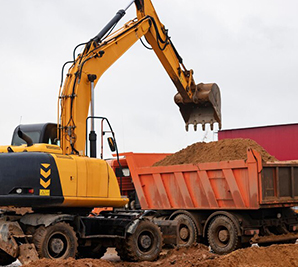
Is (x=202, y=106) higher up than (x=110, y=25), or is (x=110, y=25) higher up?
(x=110, y=25)

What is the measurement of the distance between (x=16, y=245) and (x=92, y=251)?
8.26 feet

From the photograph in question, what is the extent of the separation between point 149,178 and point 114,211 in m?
2.46

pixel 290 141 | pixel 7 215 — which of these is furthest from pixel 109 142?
pixel 290 141

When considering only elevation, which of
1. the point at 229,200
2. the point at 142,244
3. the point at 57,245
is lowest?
the point at 142,244

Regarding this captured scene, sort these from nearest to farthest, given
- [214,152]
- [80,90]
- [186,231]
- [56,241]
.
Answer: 1. [56,241]
2. [80,90]
3. [186,231]
4. [214,152]

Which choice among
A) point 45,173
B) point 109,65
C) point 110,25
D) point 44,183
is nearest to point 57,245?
point 44,183

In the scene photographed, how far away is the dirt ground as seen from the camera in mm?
7918

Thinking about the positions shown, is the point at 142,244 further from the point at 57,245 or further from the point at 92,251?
the point at 57,245

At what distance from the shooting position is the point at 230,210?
463 inches

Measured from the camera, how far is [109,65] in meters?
11.0

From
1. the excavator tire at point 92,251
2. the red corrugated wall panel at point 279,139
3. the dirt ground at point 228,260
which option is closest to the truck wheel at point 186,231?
the dirt ground at point 228,260

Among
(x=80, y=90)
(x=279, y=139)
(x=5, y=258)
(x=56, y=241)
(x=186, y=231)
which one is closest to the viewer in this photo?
(x=56, y=241)

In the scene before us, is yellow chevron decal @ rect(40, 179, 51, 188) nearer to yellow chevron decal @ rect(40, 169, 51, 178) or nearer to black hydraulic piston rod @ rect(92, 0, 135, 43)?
yellow chevron decal @ rect(40, 169, 51, 178)

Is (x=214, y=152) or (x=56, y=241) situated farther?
(x=214, y=152)
